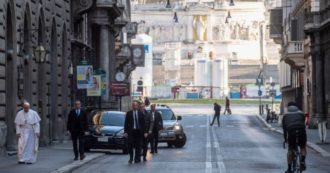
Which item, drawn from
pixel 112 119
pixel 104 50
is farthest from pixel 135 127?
pixel 104 50

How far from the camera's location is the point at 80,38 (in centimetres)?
5525

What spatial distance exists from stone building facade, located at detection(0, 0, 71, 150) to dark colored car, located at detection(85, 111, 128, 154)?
2347 mm

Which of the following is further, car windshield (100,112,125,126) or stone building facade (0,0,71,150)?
car windshield (100,112,125,126)

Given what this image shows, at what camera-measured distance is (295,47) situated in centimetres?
7662

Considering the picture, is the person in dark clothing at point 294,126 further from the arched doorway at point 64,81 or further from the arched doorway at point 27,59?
the arched doorway at point 64,81

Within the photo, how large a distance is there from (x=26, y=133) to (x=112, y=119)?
31.0ft

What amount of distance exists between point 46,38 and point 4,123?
8.67 metres

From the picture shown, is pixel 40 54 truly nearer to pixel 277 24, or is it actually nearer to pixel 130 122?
pixel 130 122

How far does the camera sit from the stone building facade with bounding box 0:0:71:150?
3425 centimetres

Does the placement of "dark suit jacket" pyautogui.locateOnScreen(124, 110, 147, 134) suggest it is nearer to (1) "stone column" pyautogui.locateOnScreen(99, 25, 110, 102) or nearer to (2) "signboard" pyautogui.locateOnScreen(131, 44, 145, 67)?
(1) "stone column" pyautogui.locateOnScreen(99, 25, 110, 102)

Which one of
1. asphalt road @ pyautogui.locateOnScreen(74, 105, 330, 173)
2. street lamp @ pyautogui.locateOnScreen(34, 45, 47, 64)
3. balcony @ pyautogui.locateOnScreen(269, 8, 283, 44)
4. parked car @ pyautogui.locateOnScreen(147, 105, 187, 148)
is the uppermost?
balcony @ pyautogui.locateOnScreen(269, 8, 283, 44)

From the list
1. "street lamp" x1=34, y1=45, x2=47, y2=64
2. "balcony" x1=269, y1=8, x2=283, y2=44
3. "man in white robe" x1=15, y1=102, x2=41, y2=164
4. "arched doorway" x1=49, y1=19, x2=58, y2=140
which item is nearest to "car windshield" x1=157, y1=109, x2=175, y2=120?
"arched doorway" x1=49, y1=19, x2=58, y2=140

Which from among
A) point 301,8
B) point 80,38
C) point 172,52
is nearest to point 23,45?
point 80,38

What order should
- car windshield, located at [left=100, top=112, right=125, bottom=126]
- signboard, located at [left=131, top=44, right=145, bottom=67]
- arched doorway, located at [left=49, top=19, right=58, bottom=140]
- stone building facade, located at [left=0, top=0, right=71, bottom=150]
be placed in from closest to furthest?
stone building facade, located at [left=0, top=0, right=71, bottom=150] → car windshield, located at [left=100, top=112, right=125, bottom=126] → arched doorway, located at [left=49, top=19, right=58, bottom=140] → signboard, located at [left=131, top=44, right=145, bottom=67]
